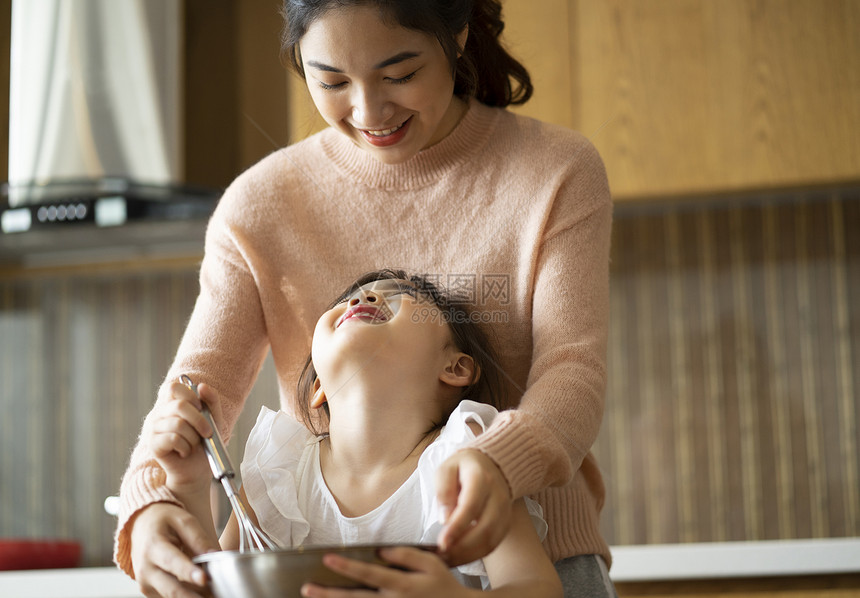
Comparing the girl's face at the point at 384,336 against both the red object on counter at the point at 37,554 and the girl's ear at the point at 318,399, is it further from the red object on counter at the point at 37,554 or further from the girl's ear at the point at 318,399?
the red object on counter at the point at 37,554

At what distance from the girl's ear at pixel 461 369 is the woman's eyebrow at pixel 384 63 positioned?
289 millimetres

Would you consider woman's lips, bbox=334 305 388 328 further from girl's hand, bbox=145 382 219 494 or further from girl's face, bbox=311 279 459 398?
girl's hand, bbox=145 382 219 494

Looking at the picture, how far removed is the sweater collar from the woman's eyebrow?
0.52ft

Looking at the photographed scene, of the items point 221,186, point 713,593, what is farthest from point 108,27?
point 713,593

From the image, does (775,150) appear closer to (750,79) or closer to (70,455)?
(750,79)

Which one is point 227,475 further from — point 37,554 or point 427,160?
point 37,554

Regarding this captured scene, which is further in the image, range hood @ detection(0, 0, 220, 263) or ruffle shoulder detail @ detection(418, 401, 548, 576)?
range hood @ detection(0, 0, 220, 263)

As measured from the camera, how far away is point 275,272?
968 millimetres

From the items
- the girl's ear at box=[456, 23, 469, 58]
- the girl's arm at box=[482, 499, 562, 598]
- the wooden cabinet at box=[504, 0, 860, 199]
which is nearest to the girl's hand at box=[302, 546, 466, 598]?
the girl's arm at box=[482, 499, 562, 598]

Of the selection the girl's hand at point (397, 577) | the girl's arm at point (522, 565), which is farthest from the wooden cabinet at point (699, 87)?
the girl's hand at point (397, 577)

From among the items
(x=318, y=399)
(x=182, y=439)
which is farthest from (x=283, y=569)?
(x=318, y=399)

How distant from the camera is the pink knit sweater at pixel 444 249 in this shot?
0.86 metres

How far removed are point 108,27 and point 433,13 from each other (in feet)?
4.06

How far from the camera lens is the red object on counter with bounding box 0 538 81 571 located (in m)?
2.00
